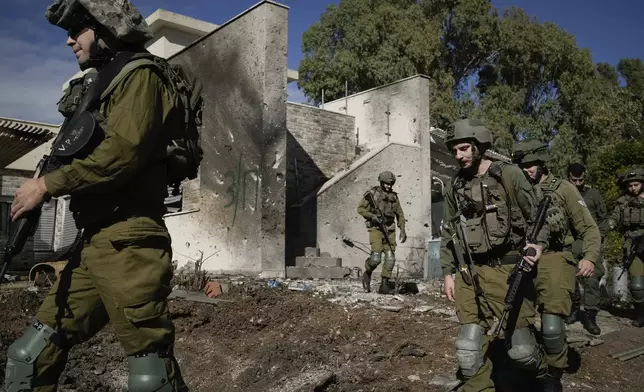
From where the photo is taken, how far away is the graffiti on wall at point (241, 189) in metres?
10.1

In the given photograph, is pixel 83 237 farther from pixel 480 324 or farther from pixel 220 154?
pixel 220 154

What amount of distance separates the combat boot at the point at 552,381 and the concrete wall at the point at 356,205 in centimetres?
831

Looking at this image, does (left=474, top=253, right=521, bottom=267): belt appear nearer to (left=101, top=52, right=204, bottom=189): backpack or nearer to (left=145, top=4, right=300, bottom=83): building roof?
(left=101, top=52, right=204, bottom=189): backpack

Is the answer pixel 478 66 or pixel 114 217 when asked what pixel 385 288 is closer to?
pixel 114 217

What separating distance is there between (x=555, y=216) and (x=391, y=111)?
38.3 feet

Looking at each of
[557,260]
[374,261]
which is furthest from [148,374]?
[374,261]

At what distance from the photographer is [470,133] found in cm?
368

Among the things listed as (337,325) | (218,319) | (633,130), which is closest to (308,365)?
(337,325)

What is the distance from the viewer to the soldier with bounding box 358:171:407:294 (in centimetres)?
860

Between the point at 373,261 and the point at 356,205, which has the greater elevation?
the point at 356,205

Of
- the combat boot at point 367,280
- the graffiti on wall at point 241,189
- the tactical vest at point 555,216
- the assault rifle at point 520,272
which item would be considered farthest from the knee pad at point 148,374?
the graffiti on wall at point 241,189

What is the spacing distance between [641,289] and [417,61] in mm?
17635

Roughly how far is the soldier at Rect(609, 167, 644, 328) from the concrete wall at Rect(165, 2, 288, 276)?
5455 millimetres

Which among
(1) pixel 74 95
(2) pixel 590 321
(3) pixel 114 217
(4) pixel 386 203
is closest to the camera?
(3) pixel 114 217
